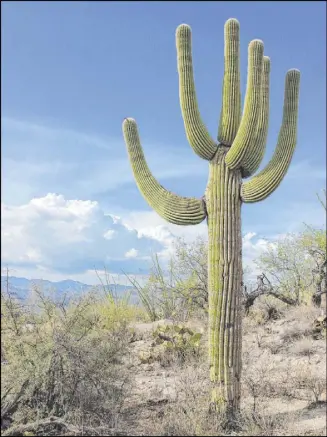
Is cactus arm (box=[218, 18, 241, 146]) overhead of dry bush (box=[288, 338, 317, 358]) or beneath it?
overhead

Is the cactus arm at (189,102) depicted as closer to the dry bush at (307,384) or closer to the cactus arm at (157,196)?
the cactus arm at (157,196)

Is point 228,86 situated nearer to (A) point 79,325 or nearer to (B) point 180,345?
(A) point 79,325

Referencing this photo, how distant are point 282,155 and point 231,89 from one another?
1.30 m

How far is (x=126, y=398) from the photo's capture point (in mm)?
8320

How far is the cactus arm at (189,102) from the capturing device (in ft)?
26.7

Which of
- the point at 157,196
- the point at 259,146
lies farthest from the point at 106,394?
the point at 259,146

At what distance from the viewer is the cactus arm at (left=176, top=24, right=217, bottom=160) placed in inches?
320

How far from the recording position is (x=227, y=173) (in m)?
7.88

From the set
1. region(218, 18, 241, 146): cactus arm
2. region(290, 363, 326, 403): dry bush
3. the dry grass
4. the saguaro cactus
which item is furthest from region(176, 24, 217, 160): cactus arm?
region(290, 363, 326, 403): dry bush

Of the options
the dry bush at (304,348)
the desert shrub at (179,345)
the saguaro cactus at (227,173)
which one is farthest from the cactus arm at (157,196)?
the dry bush at (304,348)

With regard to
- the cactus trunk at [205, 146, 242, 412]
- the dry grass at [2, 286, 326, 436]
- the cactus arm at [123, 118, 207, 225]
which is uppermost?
the cactus arm at [123, 118, 207, 225]

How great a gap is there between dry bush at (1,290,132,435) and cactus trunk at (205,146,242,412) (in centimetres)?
149

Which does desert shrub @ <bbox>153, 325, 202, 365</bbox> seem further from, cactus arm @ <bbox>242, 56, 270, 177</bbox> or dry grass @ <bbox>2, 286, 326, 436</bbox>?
cactus arm @ <bbox>242, 56, 270, 177</bbox>

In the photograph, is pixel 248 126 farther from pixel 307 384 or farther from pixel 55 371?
pixel 307 384
